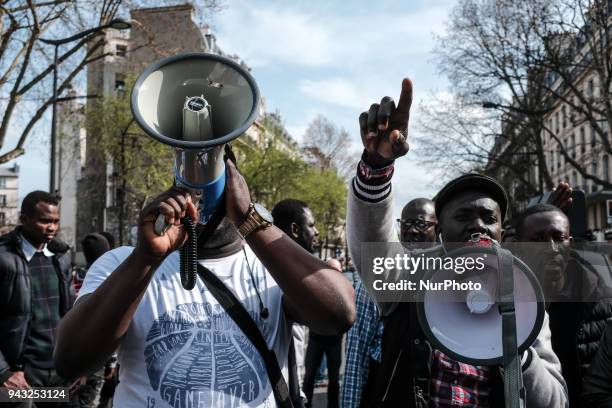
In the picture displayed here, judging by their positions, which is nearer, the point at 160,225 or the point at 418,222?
the point at 160,225

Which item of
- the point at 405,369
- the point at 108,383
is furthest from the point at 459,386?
the point at 108,383

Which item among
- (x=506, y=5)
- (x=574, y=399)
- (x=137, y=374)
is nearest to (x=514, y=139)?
(x=506, y=5)

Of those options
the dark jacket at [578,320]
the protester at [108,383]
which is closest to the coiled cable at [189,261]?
the dark jacket at [578,320]

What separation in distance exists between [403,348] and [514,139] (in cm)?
2234

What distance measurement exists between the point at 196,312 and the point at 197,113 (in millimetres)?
582

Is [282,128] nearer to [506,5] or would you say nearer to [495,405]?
[506,5]

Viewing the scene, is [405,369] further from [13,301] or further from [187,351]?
[13,301]

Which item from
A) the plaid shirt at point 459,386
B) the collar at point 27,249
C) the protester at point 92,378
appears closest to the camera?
the plaid shirt at point 459,386

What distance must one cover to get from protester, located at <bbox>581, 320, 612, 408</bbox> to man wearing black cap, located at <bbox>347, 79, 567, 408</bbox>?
0.42 meters

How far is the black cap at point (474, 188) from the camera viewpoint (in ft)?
7.69

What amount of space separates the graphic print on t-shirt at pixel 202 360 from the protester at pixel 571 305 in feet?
4.69

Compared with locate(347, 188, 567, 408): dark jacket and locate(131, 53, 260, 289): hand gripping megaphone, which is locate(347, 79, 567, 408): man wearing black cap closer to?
locate(347, 188, 567, 408): dark jacket

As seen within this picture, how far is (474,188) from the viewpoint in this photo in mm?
2369

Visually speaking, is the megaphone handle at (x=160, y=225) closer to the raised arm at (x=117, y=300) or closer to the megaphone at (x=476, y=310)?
the raised arm at (x=117, y=300)
